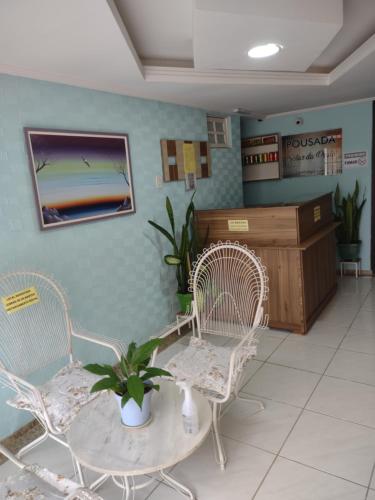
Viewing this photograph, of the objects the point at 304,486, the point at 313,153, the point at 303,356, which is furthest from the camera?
the point at 313,153

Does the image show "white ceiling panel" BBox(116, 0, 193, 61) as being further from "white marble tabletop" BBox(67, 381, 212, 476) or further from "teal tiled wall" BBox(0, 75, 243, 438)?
"white marble tabletop" BBox(67, 381, 212, 476)

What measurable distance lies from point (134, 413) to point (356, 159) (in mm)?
4191

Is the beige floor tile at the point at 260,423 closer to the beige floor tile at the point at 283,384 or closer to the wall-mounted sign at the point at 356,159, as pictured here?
the beige floor tile at the point at 283,384

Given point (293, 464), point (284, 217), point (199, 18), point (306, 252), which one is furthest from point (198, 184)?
point (293, 464)

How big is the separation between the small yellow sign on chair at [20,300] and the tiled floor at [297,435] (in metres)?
0.86

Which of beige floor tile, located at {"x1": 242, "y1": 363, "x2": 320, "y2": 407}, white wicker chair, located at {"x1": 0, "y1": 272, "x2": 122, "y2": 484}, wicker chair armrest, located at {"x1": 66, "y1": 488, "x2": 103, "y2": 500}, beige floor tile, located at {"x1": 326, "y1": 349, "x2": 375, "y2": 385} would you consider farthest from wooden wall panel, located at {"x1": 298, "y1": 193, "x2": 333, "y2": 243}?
wicker chair armrest, located at {"x1": 66, "y1": 488, "x2": 103, "y2": 500}

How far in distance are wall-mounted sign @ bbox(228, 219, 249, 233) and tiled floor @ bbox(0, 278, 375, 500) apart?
3.57ft

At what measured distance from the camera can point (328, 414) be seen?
7.25 feet

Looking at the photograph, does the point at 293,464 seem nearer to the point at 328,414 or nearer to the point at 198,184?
the point at 328,414

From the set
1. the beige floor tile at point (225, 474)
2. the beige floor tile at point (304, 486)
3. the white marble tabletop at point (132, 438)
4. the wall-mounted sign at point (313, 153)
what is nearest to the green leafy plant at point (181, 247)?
the beige floor tile at point (225, 474)

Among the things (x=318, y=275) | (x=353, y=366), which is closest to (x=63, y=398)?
(x=353, y=366)

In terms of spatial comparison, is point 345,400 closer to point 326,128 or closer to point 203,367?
point 203,367

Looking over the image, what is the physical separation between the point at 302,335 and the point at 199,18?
103 inches

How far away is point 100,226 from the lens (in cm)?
278
